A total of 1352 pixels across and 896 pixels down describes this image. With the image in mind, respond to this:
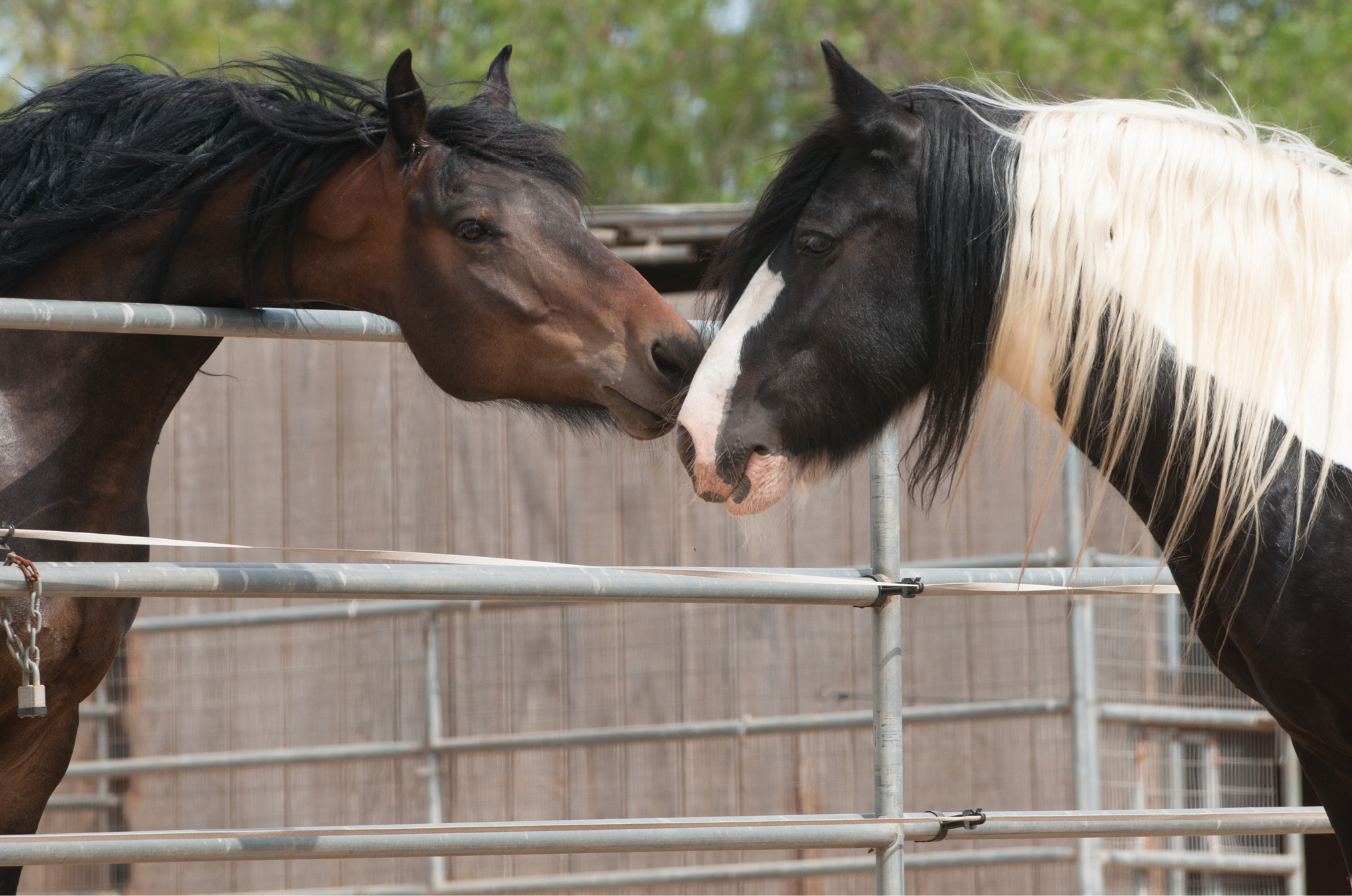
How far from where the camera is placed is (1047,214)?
1.94m

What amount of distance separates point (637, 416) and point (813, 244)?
1.51 ft

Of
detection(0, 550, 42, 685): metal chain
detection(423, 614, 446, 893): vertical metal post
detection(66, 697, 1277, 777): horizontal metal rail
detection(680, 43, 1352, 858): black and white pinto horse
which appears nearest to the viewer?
detection(0, 550, 42, 685): metal chain

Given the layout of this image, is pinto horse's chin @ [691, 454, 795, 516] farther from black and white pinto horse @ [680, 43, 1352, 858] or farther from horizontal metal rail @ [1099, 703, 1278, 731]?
horizontal metal rail @ [1099, 703, 1278, 731]

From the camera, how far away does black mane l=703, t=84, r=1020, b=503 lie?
1.96 m

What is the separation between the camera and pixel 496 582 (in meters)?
2.09

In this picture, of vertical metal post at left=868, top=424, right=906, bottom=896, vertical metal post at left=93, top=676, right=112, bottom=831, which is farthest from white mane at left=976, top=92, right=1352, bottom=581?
vertical metal post at left=93, top=676, right=112, bottom=831

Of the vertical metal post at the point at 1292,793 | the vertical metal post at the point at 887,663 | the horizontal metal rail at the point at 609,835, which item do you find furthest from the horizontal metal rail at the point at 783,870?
the vertical metal post at the point at 887,663

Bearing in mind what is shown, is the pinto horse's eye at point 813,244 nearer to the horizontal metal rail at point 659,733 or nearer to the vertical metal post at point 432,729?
the horizontal metal rail at point 659,733

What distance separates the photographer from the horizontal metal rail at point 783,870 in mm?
4988

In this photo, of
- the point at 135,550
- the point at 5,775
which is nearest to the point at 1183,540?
the point at 135,550

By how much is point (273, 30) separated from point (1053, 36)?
24.7 ft

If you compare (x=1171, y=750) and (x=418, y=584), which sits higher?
(x=418, y=584)

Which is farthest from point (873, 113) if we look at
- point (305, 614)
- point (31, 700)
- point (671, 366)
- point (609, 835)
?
point (305, 614)

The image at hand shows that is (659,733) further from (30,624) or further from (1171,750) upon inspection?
(30,624)
